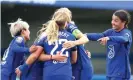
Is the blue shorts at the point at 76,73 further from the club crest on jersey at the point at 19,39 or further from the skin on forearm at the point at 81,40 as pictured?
the club crest on jersey at the point at 19,39

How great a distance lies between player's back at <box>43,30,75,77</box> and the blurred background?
19.0ft

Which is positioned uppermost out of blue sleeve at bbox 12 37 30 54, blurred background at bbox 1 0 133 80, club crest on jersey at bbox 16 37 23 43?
blurred background at bbox 1 0 133 80

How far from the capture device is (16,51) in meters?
5.79

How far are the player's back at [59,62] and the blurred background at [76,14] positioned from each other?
5.80m

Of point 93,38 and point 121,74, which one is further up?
point 93,38

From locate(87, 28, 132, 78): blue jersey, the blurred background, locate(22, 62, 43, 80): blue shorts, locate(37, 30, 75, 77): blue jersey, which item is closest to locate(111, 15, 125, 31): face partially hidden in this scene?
locate(87, 28, 132, 78): blue jersey

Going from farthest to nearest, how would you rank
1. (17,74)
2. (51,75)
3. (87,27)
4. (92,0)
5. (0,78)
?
(87,27)
(92,0)
(0,78)
(17,74)
(51,75)

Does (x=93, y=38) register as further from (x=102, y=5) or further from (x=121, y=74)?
(x=102, y=5)

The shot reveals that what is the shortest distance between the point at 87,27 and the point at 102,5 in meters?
1.51

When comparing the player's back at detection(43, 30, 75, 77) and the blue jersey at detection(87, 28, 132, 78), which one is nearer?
the player's back at detection(43, 30, 75, 77)

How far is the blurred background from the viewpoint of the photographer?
11.2 meters

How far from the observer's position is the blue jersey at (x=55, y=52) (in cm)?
516

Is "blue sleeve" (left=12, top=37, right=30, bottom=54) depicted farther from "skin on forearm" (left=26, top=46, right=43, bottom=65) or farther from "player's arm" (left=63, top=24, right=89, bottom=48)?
"player's arm" (left=63, top=24, right=89, bottom=48)

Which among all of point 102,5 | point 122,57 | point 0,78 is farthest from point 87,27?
point 122,57
